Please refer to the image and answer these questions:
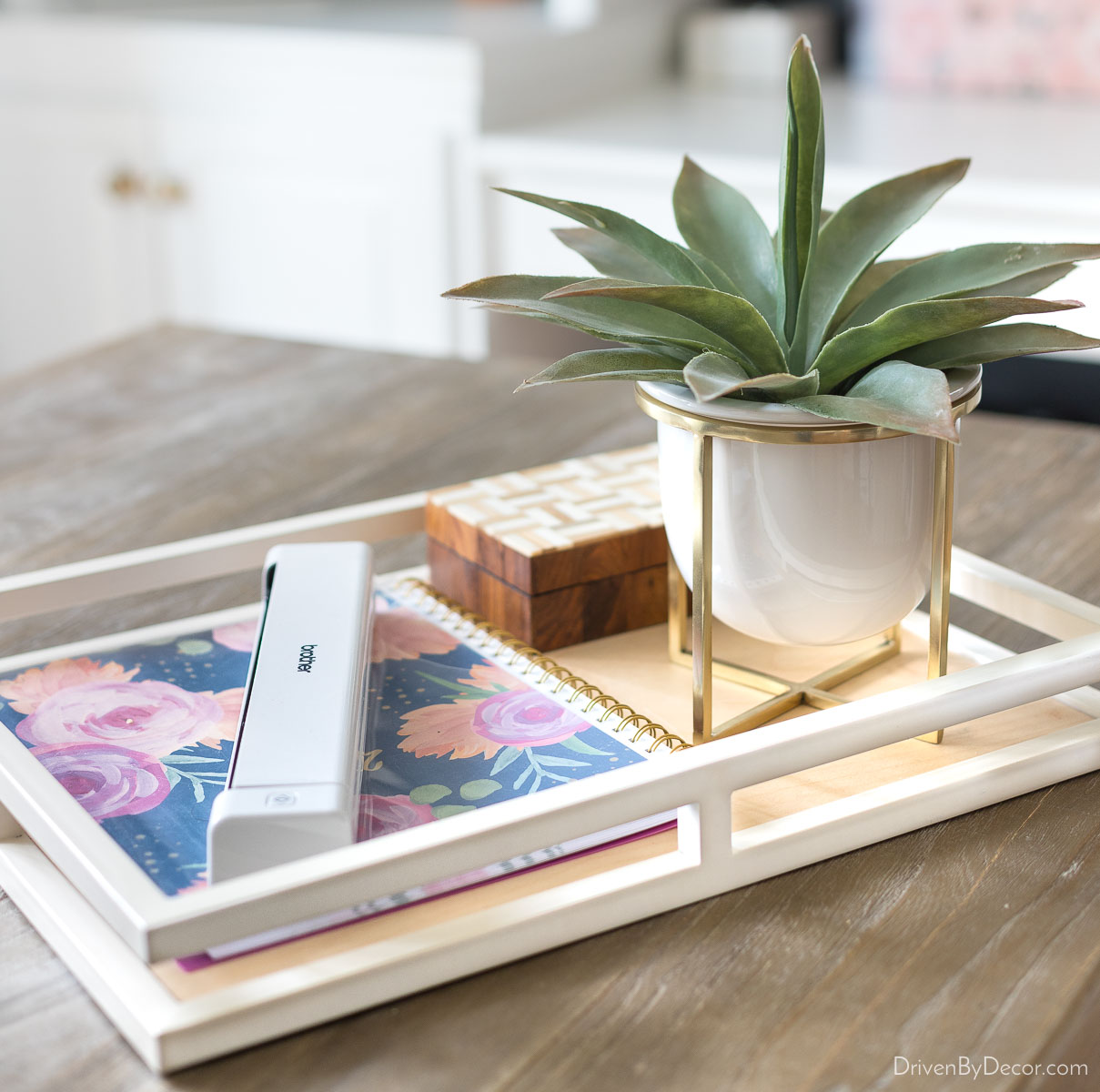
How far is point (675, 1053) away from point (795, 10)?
7.61 ft

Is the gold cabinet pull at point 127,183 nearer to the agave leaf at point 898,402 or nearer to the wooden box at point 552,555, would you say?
the wooden box at point 552,555

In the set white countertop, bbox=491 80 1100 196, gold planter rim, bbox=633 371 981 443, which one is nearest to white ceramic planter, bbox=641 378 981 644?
gold planter rim, bbox=633 371 981 443

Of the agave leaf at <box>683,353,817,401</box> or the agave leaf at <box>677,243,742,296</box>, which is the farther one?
the agave leaf at <box>677,243,742,296</box>

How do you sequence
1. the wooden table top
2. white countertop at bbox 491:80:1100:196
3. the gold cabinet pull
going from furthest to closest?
the gold cabinet pull, white countertop at bbox 491:80:1100:196, the wooden table top

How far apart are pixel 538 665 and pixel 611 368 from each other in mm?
171

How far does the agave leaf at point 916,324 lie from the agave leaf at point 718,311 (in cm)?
3

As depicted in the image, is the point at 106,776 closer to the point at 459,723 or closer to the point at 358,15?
the point at 459,723

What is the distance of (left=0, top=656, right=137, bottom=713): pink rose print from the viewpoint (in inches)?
26.9

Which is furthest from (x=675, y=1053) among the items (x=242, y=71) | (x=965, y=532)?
(x=242, y=71)

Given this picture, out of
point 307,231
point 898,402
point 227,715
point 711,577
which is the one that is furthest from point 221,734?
point 307,231

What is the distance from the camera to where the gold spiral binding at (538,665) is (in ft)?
2.09

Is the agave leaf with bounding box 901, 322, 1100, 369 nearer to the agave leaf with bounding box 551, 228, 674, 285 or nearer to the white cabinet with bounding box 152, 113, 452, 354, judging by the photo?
the agave leaf with bounding box 551, 228, 674, 285

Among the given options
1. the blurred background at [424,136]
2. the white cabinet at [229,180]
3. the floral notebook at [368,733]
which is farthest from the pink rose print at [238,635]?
the white cabinet at [229,180]

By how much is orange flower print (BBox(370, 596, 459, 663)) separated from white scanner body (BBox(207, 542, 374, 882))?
3 centimetres
